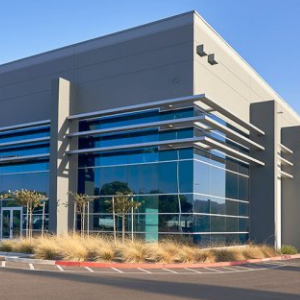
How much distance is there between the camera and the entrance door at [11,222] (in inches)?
1166

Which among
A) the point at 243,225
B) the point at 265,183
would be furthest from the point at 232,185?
the point at 243,225

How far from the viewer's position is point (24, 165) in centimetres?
2994

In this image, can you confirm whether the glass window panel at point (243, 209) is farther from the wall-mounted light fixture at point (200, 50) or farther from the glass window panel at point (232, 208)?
the wall-mounted light fixture at point (200, 50)

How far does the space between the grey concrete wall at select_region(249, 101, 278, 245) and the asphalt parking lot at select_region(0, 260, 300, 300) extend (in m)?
11.0

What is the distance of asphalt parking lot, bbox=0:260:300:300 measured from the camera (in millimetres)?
10602

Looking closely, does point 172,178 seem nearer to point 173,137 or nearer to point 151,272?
point 173,137

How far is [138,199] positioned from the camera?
83.3ft

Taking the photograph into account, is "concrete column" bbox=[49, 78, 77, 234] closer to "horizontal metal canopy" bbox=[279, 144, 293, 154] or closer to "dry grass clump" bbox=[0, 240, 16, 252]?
"dry grass clump" bbox=[0, 240, 16, 252]

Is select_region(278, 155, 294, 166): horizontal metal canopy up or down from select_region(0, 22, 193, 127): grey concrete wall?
down

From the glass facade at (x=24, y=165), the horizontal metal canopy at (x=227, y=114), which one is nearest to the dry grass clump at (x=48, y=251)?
the glass facade at (x=24, y=165)

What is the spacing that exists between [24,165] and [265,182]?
15.0m

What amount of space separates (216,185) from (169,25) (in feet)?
A: 29.6

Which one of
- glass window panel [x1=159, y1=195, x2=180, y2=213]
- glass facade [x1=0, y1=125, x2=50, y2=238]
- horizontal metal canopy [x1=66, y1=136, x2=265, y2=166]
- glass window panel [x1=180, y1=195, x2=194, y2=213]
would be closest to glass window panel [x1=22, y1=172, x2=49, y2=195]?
glass facade [x1=0, y1=125, x2=50, y2=238]

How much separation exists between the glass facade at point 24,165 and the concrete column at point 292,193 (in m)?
17.2
